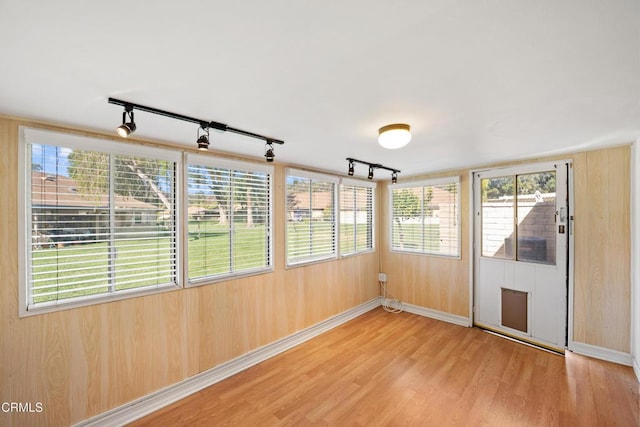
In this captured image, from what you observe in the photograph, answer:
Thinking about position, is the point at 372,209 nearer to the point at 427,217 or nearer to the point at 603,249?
the point at 427,217

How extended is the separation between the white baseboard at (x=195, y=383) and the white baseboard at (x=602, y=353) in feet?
9.22

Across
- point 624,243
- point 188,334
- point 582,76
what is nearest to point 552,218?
point 624,243

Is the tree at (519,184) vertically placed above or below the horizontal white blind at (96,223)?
above

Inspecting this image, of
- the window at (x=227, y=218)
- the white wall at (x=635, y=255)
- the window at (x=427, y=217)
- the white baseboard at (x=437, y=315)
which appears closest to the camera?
the white wall at (x=635, y=255)

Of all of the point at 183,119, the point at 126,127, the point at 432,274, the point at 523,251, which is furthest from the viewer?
the point at 432,274

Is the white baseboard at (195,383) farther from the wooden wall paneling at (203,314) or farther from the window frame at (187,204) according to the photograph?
the window frame at (187,204)

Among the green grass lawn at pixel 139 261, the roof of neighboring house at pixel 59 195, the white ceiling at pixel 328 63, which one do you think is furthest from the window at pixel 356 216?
the roof of neighboring house at pixel 59 195

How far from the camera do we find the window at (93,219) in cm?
178

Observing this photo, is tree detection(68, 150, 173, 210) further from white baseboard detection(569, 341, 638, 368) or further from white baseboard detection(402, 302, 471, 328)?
white baseboard detection(569, 341, 638, 368)

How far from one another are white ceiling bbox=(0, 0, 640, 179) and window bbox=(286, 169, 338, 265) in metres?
1.38

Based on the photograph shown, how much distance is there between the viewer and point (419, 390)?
7.73ft

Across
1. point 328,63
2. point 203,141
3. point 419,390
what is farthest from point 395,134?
point 419,390

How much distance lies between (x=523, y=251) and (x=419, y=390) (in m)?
2.16

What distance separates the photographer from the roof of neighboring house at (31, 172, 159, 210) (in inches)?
70.2
